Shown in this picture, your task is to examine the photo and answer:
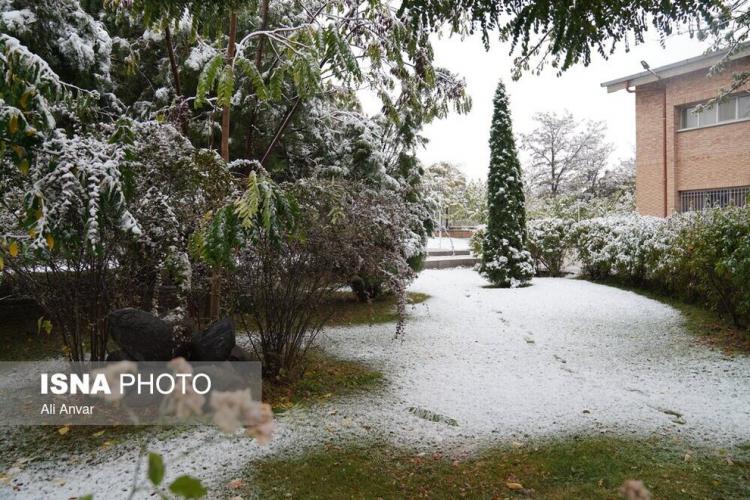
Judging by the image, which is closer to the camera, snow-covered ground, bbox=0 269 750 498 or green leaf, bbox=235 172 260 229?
green leaf, bbox=235 172 260 229

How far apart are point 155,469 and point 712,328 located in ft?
26.0

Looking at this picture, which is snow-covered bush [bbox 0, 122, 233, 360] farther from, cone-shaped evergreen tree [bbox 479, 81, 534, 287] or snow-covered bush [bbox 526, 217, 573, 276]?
snow-covered bush [bbox 526, 217, 573, 276]

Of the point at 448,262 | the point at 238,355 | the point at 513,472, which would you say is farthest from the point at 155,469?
the point at 448,262

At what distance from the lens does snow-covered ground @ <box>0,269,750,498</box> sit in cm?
318

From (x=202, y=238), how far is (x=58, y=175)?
960mm

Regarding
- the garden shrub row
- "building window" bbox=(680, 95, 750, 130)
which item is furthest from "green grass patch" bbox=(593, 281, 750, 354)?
"building window" bbox=(680, 95, 750, 130)

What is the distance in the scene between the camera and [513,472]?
3.09 metres

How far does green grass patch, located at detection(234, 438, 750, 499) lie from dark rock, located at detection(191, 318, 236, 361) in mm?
1176

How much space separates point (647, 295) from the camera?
31.5 feet

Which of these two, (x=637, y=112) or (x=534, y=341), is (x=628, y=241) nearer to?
(x=534, y=341)

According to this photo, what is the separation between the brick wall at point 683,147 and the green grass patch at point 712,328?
6.45m

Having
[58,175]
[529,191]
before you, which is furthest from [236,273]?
[529,191]

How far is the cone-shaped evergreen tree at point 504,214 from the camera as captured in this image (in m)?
11.5

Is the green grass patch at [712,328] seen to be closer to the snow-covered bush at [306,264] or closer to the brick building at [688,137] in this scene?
the snow-covered bush at [306,264]
